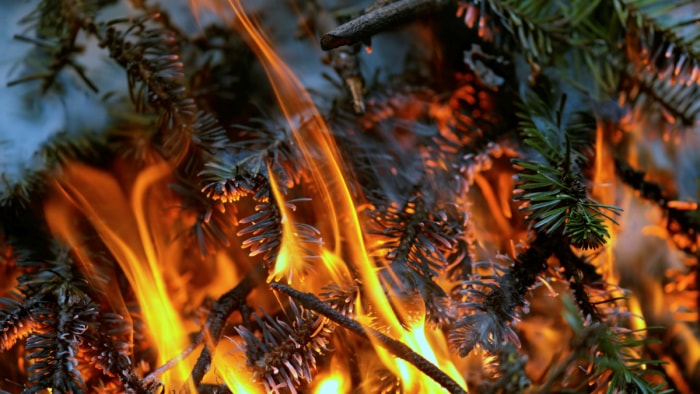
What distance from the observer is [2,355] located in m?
0.62

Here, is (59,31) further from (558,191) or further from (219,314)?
(558,191)

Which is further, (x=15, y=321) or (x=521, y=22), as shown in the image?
(x=521, y=22)

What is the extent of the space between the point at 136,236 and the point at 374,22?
1.17 feet

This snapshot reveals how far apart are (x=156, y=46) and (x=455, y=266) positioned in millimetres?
409

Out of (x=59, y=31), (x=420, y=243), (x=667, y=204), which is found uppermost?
(x=59, y=31)

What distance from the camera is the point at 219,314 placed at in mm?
584

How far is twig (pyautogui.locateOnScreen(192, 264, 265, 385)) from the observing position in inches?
20.6

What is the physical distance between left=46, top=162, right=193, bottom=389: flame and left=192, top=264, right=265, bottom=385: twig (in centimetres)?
3

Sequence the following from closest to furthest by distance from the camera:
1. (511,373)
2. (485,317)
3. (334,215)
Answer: (511,373) → (485,317) → (334,215)

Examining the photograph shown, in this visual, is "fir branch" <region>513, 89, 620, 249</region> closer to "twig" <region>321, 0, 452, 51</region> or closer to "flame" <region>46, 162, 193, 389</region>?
"twig" <region>321, 0, 452, 51</region>

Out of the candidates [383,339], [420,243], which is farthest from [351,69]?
[383,339]

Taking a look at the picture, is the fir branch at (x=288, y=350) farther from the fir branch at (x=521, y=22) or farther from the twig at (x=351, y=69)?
the fir branch at (x=521, y=22)

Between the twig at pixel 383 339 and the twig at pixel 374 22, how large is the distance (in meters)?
Answer: 0.23

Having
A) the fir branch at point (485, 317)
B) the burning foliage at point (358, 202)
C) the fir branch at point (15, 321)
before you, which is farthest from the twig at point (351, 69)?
the fir branch at point (15, 321)
